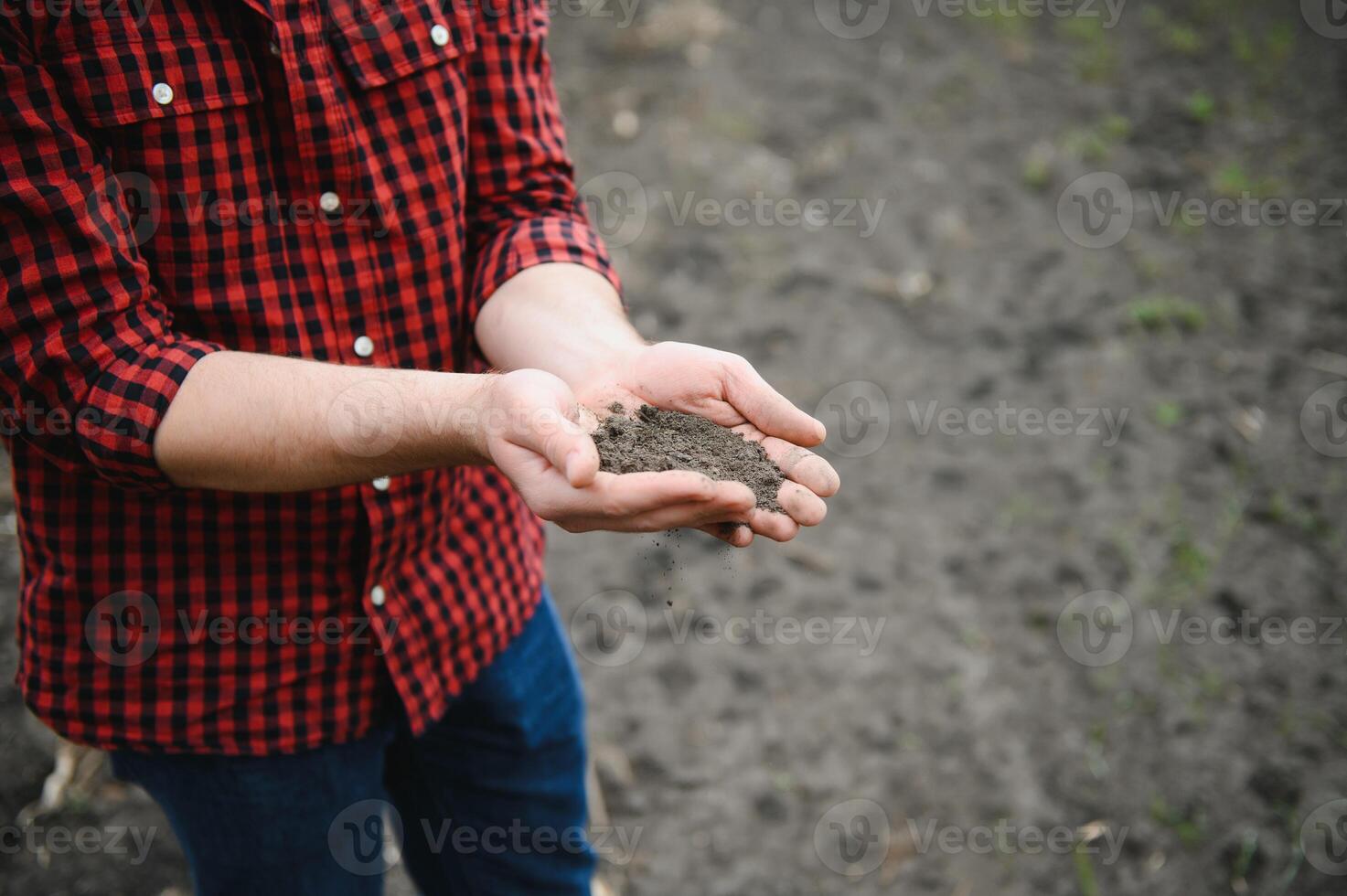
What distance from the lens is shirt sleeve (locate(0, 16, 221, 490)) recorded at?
1157 mm

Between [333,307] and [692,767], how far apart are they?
199 cm

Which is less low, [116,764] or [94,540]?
[94,540]

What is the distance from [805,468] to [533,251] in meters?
0.57

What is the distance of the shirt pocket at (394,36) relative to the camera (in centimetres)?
140

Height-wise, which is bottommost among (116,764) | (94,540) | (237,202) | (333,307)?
(116,764)

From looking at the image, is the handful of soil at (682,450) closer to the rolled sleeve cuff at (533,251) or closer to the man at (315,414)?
the man at (315,414)

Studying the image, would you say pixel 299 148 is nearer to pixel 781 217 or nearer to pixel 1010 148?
pixel 781 217

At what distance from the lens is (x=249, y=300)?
4.47ft

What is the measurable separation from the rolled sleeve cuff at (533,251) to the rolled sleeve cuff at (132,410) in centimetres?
48

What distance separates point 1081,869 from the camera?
2.72m

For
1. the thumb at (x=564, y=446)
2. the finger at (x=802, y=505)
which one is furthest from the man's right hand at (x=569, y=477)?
the finger at (x=802, y=505)

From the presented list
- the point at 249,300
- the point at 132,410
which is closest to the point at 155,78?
the point at 249,300

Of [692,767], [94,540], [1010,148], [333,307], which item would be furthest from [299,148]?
A: [1010,148]

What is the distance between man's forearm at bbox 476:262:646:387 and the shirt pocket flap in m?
0.46
